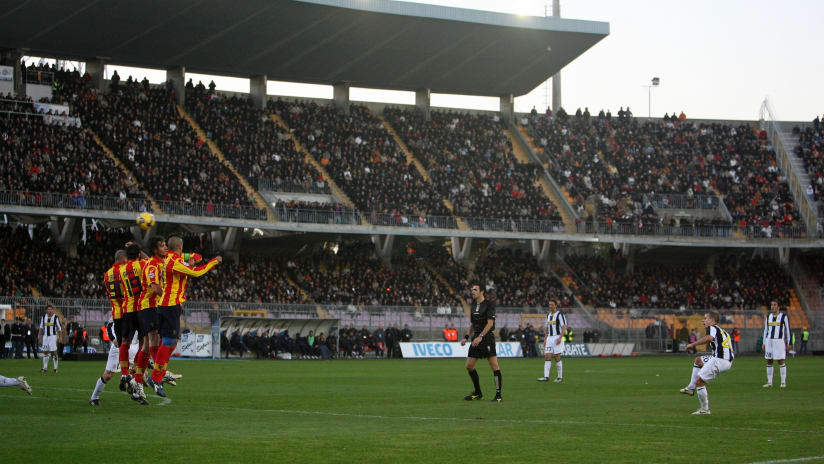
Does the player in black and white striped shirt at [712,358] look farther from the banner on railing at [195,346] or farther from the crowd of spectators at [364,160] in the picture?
the crowd of spectators at [364,160]

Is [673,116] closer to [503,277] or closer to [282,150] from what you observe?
[503,277]

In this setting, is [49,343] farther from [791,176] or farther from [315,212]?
[791,176]

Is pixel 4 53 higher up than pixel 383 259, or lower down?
higher up

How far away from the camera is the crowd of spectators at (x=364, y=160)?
53.9m

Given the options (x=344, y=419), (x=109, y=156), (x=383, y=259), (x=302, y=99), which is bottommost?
(x=344, y=419)

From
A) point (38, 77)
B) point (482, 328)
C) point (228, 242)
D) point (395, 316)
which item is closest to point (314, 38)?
point (228, 242)

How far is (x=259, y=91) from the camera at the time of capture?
5862cm

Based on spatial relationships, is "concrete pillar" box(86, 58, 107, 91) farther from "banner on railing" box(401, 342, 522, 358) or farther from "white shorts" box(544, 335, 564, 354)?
"white shorts" box(544, 335, 564, 354)

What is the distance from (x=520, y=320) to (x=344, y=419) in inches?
1458

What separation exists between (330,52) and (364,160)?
6.25 m

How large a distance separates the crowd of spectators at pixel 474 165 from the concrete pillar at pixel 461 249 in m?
2.25

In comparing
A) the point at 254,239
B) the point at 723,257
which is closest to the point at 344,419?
the point at 254,239

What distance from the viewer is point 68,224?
154ft

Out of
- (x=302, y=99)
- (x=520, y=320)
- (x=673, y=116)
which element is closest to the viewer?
(x=520, y=320)
